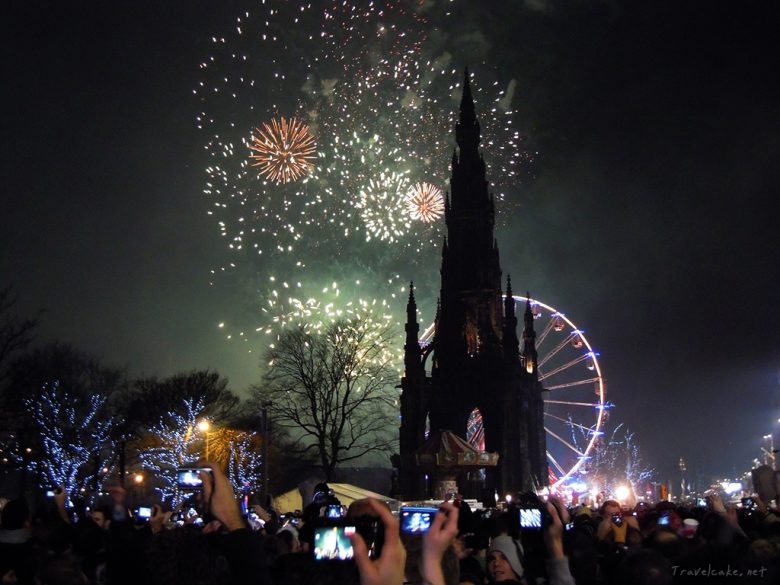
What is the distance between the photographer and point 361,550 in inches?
171

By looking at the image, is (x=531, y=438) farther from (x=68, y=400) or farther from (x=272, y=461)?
(x=68, y=400)

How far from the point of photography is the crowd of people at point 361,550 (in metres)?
4.46

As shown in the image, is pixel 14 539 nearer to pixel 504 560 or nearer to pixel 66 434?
pixel 504 560

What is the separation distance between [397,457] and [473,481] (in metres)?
9.05

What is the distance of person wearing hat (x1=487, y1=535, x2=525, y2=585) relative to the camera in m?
7.35

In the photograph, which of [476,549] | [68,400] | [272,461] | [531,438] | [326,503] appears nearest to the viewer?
[476,549]

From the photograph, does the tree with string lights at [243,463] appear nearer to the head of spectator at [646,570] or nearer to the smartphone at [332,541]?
the smartphone at [332,541]

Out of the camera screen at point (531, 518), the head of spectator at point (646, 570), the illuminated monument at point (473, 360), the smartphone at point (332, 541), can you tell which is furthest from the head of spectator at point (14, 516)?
the illuminated monument at point (473, 360)

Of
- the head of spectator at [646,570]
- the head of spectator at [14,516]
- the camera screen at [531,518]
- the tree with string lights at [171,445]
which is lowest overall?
the camera screen at [531,518]

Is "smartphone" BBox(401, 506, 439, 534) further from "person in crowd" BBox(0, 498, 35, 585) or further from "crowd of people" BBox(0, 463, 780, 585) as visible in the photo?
"person in crowd" BBox(0, 498, 35, 585)

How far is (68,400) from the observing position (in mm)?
59719

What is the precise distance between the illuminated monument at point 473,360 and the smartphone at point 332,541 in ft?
217

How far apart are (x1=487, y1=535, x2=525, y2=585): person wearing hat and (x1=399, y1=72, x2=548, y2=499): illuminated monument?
211 ft

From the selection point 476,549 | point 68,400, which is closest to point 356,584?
point 476,549
